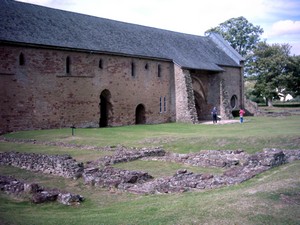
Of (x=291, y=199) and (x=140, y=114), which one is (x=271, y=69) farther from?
(x=291, y=199)

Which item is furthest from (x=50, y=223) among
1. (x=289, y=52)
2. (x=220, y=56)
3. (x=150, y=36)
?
(x=289, y=52)

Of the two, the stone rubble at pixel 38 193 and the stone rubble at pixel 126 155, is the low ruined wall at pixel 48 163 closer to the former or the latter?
the stone rubble at pixel 126 155

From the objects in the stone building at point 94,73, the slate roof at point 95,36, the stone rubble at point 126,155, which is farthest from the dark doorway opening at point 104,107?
the stone rubble at point 126,155

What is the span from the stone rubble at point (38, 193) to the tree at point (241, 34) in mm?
63218

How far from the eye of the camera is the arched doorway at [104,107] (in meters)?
32.2

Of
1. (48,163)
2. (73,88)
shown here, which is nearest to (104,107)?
(73,88)

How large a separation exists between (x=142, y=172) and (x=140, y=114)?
917 inches

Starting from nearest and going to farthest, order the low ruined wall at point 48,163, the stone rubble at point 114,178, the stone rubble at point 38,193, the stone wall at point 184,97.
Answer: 1. the stone rubble at point 38,193
2. the stone rubble at point 114,178
3. the low ruined wall at point 48,163
4. the stone wall at point 184,97

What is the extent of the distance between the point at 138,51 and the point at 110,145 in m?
15.7

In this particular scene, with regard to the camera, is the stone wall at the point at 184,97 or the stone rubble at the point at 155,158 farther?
the stone wall at the point at 184,97

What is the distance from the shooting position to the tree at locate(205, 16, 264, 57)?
69438mm

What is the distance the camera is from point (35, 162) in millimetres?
15000

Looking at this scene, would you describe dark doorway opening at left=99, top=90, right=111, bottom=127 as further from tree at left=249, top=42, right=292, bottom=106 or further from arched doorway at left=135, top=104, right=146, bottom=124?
tree at left=249, top=42, right=292, bottom=106

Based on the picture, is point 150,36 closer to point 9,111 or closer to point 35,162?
point 9,111
